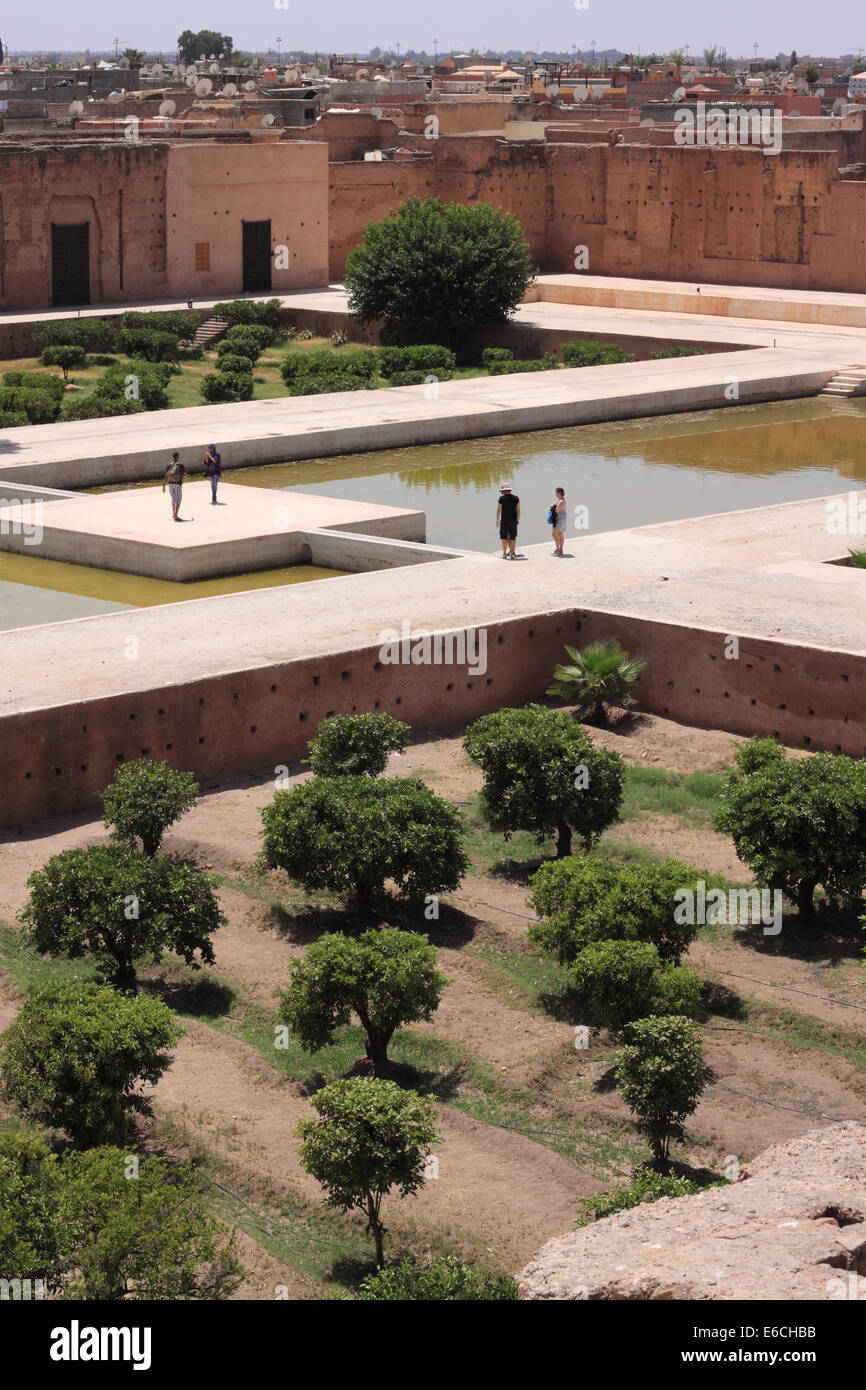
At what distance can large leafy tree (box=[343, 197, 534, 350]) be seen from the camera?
3062 centimetres

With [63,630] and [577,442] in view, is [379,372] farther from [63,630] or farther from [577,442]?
[63,630]

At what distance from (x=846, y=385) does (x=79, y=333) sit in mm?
11475

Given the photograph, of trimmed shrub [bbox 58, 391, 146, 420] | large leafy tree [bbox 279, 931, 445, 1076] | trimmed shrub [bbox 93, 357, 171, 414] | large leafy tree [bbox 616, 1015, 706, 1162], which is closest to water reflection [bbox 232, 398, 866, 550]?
trimmed shrub [bbox 58, 391, 146, 420]

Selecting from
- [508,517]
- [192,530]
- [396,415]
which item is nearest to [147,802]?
[508,517]

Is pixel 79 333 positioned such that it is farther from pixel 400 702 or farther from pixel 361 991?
pixel 361 991

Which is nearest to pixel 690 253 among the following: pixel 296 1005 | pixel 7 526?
pixel 7 526

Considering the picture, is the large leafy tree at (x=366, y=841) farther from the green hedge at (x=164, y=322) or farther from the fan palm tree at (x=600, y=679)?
the green hedge at (x=164, y=322)

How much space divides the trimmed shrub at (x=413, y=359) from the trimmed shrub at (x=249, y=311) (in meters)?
3.63

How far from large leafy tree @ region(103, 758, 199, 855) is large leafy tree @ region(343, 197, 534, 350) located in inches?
811

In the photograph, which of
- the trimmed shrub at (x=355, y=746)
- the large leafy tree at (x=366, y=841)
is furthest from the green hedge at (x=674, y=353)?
the large leafy tree at (x=366, y=841)

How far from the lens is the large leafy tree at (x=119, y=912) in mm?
9445

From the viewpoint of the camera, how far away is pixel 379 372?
28.5m

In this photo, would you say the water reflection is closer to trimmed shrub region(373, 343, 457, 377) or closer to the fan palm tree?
trimmed shrub region(373, 343, 457, 377)

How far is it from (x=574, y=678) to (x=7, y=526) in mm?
6584
